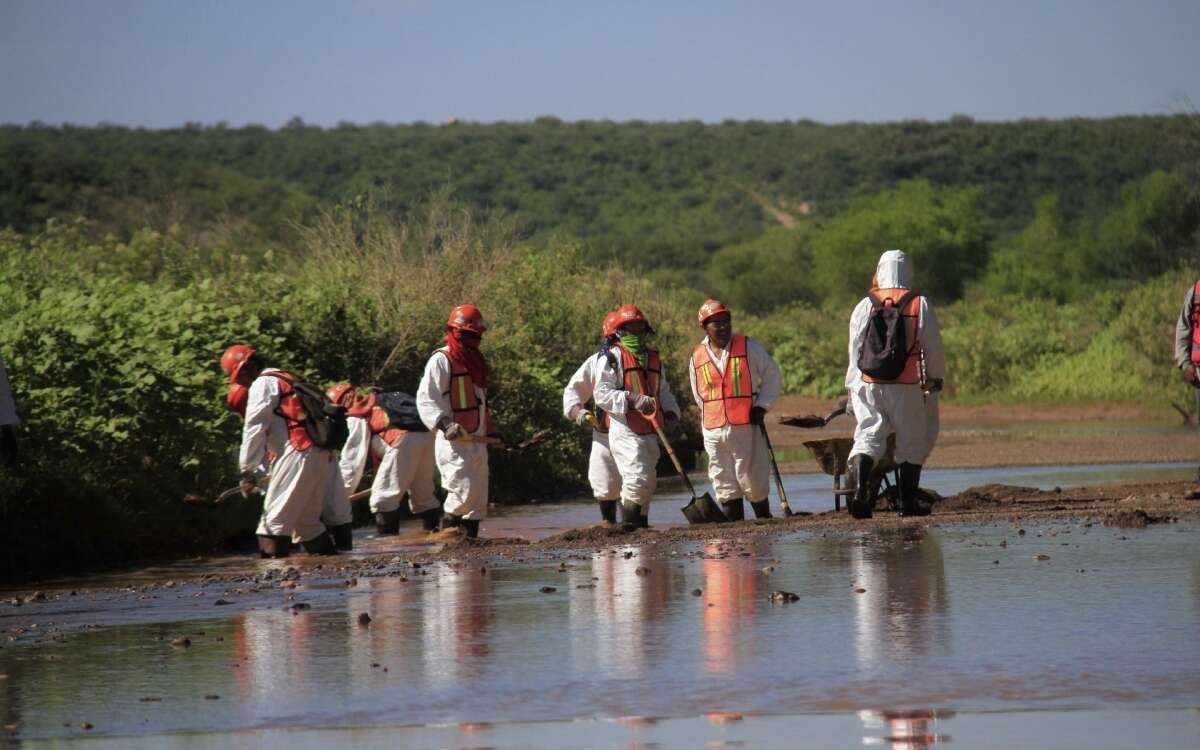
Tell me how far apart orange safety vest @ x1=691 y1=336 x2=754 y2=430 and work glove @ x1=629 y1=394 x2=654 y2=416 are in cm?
46

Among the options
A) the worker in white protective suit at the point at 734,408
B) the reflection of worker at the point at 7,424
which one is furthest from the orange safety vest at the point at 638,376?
the reflection of worker at the point at 7,424

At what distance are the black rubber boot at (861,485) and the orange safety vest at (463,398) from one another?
3243mm

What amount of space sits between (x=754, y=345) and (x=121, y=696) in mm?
8335

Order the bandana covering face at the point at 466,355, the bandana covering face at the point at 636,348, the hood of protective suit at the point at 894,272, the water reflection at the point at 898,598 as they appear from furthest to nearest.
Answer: the bandana covering face at the point at 636,348 < the bandana covering face at the point at 466,355 < the hood of protective suit at the point at 894,272 < the water reflection at the point at 898,598

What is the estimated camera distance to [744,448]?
14.9m

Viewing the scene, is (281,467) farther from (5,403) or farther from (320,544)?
(5,403)

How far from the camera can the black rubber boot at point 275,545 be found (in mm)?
14094

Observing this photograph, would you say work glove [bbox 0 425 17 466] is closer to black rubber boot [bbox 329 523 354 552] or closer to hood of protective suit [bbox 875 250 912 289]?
black rubber boot [bbox 329 523 354 552]

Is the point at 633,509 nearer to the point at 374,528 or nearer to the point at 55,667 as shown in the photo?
the point at 374,528

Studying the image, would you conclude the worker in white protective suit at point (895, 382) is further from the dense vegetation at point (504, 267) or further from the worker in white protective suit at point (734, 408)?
the dense vegetation at point (504, 267)

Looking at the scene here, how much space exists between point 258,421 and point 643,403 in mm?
3136

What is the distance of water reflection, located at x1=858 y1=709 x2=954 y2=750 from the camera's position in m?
6.48

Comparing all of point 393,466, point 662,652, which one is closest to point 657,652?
point 662,652

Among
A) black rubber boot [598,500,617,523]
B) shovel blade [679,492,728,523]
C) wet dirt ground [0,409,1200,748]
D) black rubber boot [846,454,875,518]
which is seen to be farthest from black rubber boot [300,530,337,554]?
black rubber boot [846,454,875,518]
